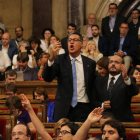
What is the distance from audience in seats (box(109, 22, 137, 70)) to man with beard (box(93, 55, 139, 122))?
3.39 metres

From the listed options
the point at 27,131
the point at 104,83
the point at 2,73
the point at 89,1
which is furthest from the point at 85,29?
the point at 27,131

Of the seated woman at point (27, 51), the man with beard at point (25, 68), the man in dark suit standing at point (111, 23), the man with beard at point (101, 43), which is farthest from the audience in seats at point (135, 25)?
the man with beard at point (25, 68)

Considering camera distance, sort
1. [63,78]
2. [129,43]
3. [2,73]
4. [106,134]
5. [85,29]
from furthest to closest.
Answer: [85,29] → [129,43] → [2,73] → [63,78] → [106,134]

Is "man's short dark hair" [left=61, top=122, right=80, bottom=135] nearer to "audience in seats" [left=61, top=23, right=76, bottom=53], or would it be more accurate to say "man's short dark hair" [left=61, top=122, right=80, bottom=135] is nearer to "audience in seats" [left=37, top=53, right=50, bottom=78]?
"audience in seats" [left=37, top=53, right=50, bottom=78]

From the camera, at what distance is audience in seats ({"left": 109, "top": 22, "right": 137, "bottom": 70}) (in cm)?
810

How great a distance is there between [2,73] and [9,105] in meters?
2.55

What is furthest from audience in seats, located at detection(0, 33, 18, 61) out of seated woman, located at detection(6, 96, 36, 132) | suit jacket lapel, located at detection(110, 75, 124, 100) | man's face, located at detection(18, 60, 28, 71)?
suit jacket lapel, located at detection(110, 75, 124, 100)

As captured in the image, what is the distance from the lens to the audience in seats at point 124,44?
8.10 m

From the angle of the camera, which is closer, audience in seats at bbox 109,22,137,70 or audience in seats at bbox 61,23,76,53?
audience in seats at bbox 109,22,137,70

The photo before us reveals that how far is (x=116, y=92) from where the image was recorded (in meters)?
4.54

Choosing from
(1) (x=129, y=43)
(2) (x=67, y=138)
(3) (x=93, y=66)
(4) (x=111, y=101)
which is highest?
(1) (x=129, y=43)

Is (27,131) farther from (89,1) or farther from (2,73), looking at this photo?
(89,1)

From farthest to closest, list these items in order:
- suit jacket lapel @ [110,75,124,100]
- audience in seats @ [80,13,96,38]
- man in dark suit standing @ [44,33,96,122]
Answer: audience in seats @ [80,13,96,38], suit jacket lapel @ [110,75,124,100], man in dark suit standing @ [44,33,96,122]

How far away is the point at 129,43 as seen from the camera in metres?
8.14
